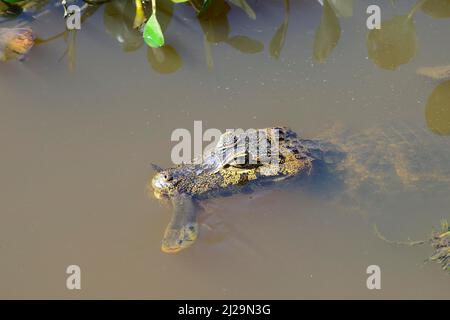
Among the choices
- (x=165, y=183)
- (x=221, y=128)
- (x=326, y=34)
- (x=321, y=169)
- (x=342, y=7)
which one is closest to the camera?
(x=165, y=183)

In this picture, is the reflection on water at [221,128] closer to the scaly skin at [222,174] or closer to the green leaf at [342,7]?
the green leaf at [342,7]

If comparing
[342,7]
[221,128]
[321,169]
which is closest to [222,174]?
[221,128]

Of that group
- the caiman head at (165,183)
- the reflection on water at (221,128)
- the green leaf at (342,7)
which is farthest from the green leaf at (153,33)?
the green leaf at (342,7)

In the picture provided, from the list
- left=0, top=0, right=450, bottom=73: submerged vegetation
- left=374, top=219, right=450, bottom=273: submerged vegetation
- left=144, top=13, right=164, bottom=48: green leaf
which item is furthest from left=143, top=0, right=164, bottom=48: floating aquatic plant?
left=374, top=219, right=450, bottom=273: submerged vegetation

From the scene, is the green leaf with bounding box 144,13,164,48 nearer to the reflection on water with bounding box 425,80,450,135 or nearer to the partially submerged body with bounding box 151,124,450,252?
the partially submerged body with bounding box 151,124,450,252

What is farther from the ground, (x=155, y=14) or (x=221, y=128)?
(x=155, y=14)

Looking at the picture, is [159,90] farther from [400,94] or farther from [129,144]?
[400,94]

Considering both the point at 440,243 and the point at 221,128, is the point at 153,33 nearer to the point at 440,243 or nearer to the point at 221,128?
the point at 221,128
